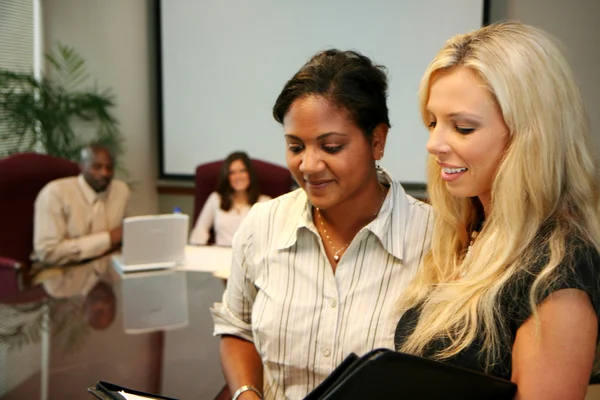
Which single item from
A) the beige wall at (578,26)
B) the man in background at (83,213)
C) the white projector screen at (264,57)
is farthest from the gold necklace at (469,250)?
the white projector screen at (264,57)

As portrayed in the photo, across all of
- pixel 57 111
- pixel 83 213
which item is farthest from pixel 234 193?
pixel 57 111

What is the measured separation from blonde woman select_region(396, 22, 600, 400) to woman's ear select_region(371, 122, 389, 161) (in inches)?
10.6

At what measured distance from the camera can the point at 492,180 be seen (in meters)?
1.12

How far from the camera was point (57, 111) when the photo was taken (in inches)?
195

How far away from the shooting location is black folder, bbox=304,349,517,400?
94cm

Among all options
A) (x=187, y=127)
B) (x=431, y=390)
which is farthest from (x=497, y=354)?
(x=187, y=127)

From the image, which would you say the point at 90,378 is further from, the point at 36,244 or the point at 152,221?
the point at 36,244

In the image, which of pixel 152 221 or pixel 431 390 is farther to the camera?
pixel 152 221

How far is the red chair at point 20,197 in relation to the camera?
362 cm

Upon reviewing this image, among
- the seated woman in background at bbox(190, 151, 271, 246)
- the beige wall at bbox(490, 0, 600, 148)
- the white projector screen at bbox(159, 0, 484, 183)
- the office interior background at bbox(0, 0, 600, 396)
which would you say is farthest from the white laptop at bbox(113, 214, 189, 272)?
the beige wall at bbox(490, 0, 600, 148)

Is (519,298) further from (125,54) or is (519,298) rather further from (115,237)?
Result: (125,54)

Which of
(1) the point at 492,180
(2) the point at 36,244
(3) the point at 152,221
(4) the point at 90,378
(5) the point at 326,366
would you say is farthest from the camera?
(2) the point at 36,244

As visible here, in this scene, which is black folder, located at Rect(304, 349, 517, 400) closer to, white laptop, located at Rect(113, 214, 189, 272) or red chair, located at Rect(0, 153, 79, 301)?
white laptop, located at Rect(113, 214, 189, 272)

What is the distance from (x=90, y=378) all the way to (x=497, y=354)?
113 centimetres
